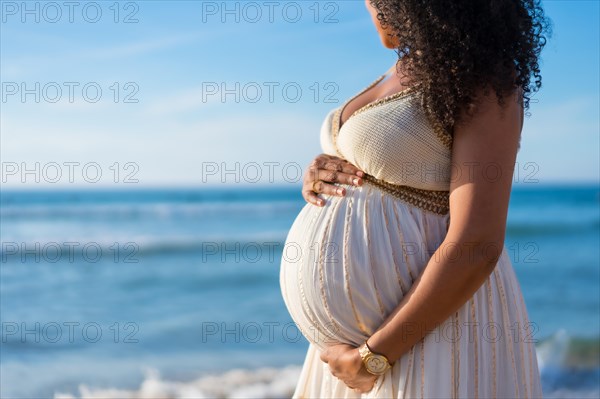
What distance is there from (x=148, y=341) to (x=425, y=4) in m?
5.26

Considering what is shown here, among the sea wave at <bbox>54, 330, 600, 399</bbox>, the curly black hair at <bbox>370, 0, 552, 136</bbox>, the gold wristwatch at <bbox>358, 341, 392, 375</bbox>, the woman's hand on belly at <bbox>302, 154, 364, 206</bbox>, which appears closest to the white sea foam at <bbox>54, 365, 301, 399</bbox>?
the sea wave at <bbox>54, 330, 600, 399</bbox>

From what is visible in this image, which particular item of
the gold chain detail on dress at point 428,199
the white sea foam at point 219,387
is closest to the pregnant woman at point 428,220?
the gold chain detail on dress at point 428,199

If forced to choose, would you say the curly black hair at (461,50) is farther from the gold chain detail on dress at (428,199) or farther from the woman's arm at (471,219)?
the gold chain detail on dress at (428,199)

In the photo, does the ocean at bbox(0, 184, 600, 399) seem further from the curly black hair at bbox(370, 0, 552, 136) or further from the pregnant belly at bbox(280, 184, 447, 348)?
the curly black hair at bbox(370, 0, 552, 136)

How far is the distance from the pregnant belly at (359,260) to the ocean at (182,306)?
10.2 feet

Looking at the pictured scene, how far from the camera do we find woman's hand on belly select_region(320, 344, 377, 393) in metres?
1.42

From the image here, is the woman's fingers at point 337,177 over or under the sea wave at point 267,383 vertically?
over

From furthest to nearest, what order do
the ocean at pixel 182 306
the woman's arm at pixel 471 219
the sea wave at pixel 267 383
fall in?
the ocean at pixel 182 306
the sea wave at pixel 267 383
the woman's arm at pixel 471 219

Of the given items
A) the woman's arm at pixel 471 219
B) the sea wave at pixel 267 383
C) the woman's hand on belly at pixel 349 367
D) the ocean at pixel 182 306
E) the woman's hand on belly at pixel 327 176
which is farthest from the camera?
the ocean at pixel 182 306

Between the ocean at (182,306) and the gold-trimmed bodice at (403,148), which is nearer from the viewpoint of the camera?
the gold-trimmed bodice at (403,148)

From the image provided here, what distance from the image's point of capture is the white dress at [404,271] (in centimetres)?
140

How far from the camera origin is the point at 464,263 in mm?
1329

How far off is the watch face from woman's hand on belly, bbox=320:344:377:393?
16 millimetres

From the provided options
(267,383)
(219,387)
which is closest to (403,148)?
(219,387)
